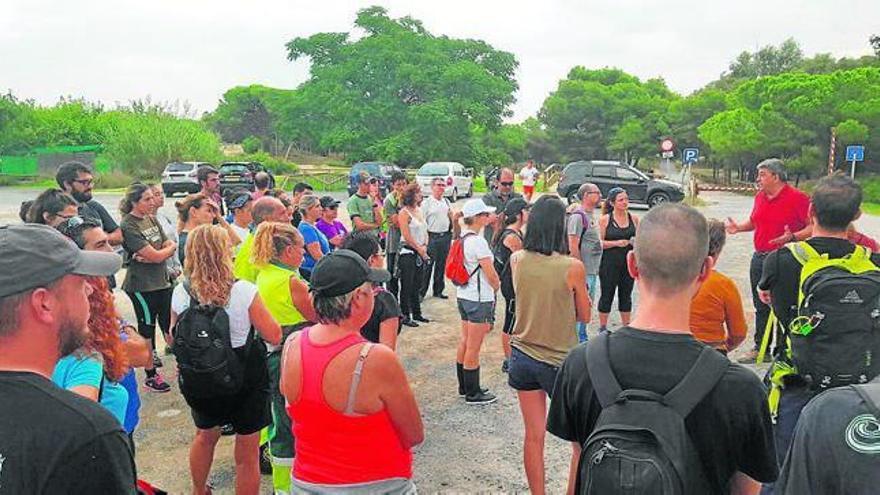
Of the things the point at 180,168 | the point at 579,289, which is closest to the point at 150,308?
the point at 579,289

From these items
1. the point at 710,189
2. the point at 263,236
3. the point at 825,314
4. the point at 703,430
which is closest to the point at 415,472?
the point at 263,236

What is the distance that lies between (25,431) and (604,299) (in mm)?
5749

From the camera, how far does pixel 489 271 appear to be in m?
5.03

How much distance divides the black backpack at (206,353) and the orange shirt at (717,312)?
236 centimetres

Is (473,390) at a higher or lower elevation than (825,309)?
lower

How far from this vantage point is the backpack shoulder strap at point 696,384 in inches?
61.0

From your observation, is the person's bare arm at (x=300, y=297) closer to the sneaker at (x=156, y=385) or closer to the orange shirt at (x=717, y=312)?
the orange shirt at (x=717, y=312)

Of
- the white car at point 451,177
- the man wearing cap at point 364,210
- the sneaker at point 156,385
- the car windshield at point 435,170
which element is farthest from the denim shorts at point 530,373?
the car windshield at point 435,170

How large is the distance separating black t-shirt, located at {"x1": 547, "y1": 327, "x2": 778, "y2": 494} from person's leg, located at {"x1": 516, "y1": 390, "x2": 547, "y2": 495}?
71.3 inches

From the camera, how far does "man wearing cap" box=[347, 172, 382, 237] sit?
7578mm

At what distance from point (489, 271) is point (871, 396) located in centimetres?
385

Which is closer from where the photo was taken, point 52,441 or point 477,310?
point 52,441

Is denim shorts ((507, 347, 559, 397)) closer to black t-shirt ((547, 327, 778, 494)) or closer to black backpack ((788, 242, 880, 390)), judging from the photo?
black backpack ((788, 242, 880, 390))

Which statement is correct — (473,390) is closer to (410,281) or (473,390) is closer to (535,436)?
(535,436)
